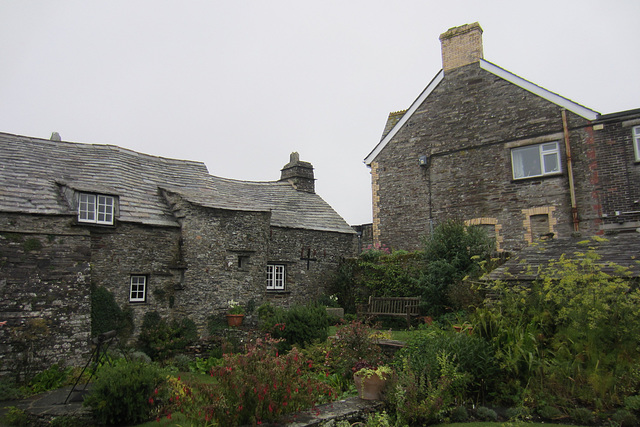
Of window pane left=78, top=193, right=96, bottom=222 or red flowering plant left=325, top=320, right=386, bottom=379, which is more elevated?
window pane left=78, top=193, right=96, bottom=222

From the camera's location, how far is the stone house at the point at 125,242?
11836mm

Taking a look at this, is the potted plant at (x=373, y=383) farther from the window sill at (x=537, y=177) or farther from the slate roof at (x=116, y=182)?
the window sill at (x=537, y=177)

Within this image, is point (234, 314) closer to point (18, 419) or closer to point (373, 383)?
point (18, 419)

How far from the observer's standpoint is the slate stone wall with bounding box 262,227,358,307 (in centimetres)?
1866

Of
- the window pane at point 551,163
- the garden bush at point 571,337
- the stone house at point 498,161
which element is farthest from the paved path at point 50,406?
the window pane at point 551,163

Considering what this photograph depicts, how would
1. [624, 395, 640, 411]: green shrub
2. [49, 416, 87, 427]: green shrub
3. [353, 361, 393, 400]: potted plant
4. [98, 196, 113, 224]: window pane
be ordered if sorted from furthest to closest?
1. [98, 196, 113, 224]: window pane
2. [49, 416, 87, 427]: green shrub
3. [353, 361, 393, 400]: potted plant
4. [624, 395, 640, 411]: green shrub

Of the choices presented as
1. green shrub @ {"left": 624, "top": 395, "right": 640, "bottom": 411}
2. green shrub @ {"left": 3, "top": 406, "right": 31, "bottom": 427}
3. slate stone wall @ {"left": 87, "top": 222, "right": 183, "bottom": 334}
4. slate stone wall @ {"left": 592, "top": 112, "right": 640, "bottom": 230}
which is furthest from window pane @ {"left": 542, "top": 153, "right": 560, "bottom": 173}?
green shrub @ {"left": 3, "top": 406, "right": 31, "bottom": 427}

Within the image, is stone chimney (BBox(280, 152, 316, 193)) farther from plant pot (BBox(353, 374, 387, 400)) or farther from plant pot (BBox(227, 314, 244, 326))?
plant pot (BBox(353, 374, 387, 400))

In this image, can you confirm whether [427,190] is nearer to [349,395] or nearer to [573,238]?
[573,238]

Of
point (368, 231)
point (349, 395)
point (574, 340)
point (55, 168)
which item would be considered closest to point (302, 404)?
point (349, 395)

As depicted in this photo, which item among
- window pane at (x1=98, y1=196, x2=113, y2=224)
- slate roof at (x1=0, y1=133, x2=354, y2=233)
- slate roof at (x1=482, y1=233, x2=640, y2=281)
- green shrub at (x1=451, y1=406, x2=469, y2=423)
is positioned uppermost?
slate roof at (x1=0, y1=133, x2=354, y2=233)

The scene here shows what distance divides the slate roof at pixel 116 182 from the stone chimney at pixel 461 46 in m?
8.52

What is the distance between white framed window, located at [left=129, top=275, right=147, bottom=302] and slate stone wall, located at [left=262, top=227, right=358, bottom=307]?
16.5ft

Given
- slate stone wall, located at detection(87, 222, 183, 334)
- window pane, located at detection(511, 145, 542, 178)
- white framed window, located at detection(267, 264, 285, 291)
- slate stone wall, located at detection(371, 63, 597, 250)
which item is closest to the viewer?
slate stone wall, located at detection(87, 222, 183, 334)
